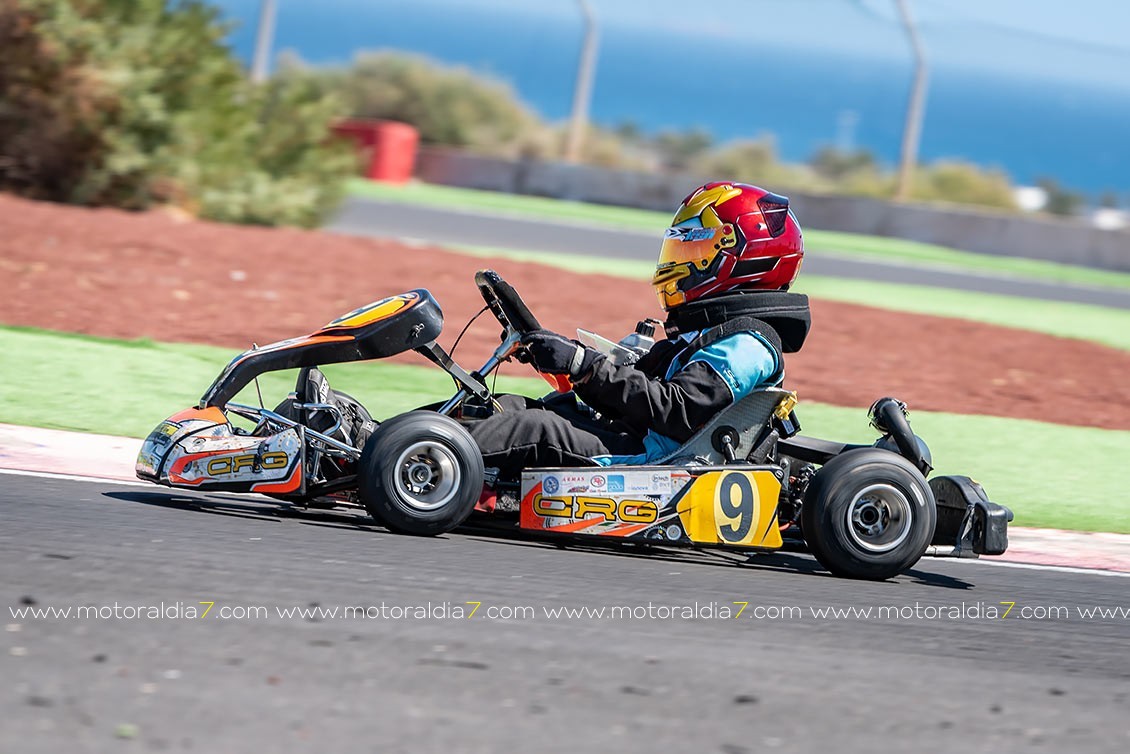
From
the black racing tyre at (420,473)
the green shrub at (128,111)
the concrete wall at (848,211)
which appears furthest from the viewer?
the concrete wall at (848,211)

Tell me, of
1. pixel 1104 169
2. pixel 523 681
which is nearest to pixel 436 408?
pixel 523 681

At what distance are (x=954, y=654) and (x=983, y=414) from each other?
5127 mm

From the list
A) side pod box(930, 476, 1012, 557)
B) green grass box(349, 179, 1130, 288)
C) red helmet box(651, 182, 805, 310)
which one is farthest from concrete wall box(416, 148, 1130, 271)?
side pod box(930, 476, 1012, 557)

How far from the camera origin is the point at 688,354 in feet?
17.4

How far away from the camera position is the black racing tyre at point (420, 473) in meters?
4.96

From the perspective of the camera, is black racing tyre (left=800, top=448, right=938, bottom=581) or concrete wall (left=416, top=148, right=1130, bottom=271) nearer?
black racing tyre (left=800, top=448, right=938, bottom=581)

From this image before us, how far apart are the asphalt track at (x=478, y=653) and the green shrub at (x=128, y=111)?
26.9 ft

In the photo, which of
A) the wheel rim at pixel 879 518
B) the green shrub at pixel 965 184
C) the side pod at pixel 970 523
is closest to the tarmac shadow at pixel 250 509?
the wheel rim at pixel 879 518

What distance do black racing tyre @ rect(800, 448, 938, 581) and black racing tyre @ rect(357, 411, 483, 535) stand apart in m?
1.19

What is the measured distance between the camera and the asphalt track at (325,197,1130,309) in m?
17.3

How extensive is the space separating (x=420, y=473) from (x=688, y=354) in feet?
3.45

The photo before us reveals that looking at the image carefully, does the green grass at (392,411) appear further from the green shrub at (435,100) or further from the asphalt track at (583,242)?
the green shrub at (435,100)

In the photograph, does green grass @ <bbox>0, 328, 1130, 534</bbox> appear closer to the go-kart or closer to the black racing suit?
the go-kart

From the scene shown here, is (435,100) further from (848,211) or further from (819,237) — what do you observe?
(819,237)
